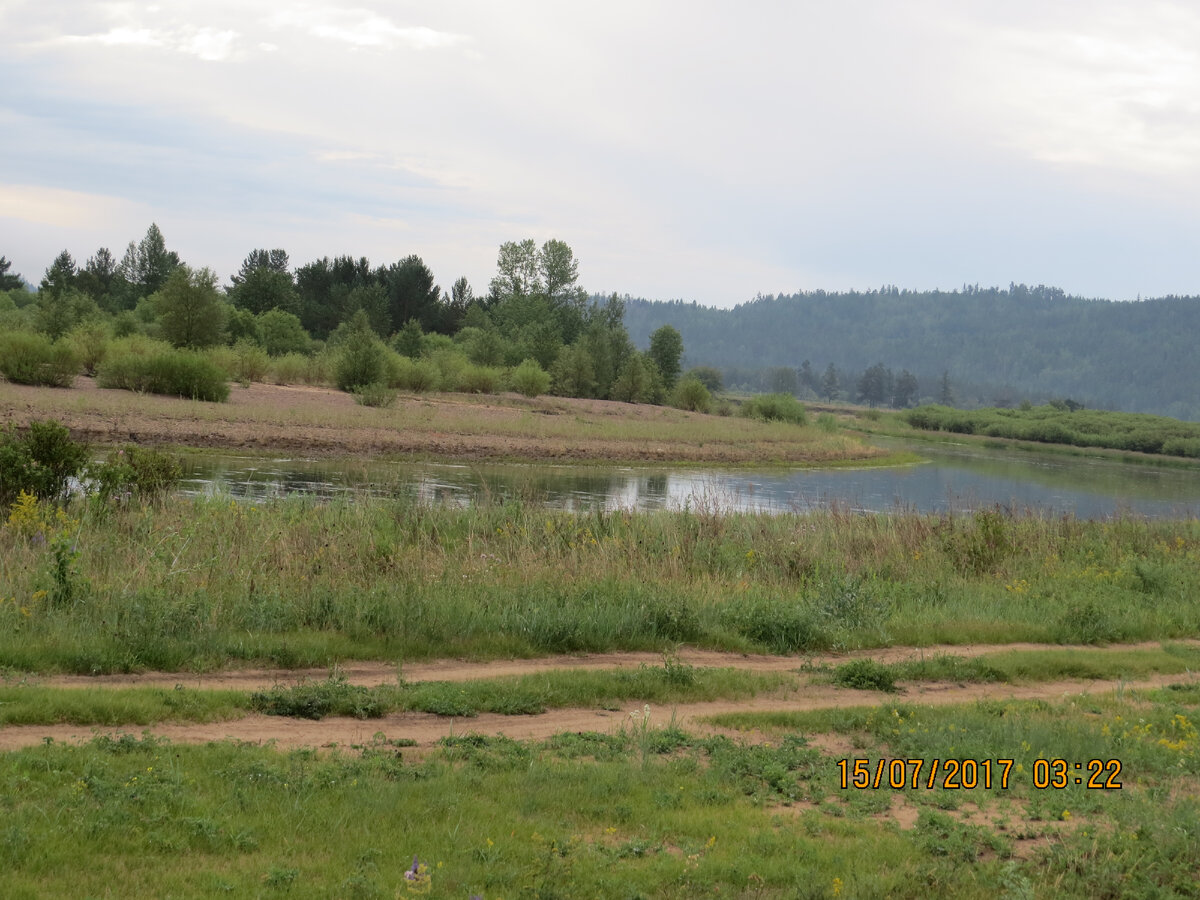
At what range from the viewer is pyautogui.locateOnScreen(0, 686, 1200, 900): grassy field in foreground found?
503cm

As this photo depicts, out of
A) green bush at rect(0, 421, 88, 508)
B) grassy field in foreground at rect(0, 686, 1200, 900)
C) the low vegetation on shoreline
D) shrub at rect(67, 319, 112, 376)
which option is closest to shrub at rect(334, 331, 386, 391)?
shrub at rect(67, 319, 112, 376)

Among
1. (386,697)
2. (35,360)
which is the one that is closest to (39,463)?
(386,697)

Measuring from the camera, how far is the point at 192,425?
1490 inches

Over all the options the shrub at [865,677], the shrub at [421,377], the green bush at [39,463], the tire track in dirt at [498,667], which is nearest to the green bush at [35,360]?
the shrub at [421,377]

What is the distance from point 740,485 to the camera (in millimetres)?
40562

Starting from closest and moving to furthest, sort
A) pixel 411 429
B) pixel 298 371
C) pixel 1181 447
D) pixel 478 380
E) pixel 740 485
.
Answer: pixel 740 485 < pixel 411 429 < pixel 298 371 < pixel 478 380 < pixel 1181 447

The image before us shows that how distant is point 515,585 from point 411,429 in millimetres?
33078

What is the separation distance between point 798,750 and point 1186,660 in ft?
23.6

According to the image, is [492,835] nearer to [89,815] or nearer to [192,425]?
[89,815]

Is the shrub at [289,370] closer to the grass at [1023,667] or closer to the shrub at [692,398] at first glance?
the shrub at [692,398]

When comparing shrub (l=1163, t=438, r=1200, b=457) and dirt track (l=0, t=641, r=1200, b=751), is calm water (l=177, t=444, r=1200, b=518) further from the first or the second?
shrub (l=1163, t=438, r=1200, b=457)

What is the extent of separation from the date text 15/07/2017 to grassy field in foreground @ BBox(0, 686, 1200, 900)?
33 mm

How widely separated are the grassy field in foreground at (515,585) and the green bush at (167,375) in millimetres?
32209

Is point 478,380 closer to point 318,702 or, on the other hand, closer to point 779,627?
point 779,627
